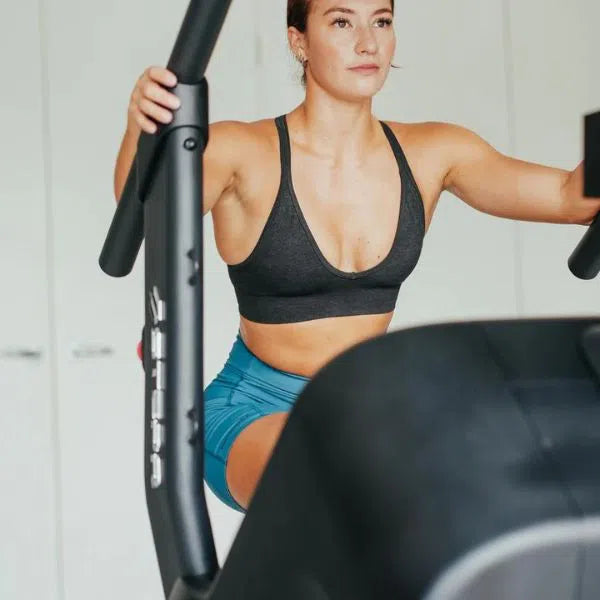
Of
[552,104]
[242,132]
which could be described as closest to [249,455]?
[242,132]

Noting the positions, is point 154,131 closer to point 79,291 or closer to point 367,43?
point 367,43

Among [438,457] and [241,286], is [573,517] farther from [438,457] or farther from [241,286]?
[241,286]

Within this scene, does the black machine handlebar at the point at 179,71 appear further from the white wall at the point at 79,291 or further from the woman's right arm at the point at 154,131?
the white wall at the point at 79,291

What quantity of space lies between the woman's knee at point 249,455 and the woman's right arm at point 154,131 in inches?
11.6

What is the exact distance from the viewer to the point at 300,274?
1589mm

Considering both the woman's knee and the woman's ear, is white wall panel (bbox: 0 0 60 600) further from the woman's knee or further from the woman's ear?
the woman's knee

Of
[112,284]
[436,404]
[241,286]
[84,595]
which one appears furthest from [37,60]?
[436,404]

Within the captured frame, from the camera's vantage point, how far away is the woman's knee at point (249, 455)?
1162mm

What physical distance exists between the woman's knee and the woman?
238 millimetres

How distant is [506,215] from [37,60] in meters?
2.14

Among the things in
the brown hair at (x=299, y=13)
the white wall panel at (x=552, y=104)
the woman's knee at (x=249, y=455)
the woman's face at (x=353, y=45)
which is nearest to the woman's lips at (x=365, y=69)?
the woman's face at (x=353, y=45)

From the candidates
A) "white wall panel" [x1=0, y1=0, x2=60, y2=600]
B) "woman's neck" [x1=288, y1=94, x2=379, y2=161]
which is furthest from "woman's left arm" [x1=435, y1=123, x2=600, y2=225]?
"white wall panel" [x1=0, y1=0, x2=60, y2=600]

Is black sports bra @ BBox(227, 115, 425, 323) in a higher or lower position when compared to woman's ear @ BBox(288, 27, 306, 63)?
lower

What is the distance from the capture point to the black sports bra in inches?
62.5
